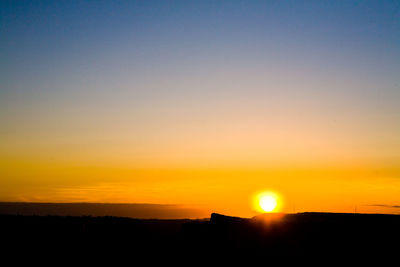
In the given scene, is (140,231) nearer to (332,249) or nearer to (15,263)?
(15,263)

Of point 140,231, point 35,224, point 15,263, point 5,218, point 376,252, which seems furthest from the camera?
point 5,218

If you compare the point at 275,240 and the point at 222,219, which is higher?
the point at 222,219

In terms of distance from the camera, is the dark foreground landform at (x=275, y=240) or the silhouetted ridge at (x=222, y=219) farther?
the silhouetted ridge at (x=222, y=219)

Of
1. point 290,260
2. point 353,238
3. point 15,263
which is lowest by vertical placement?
point 15,263

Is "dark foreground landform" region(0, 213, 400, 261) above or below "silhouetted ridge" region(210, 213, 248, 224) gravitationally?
below

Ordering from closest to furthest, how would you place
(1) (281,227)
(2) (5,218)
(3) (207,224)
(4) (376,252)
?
(4) (376,252), (1) (281,227), (3) (207,224), (2) (5,218)

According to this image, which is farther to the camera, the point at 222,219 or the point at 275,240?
the point at 222,219

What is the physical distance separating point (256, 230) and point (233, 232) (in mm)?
939

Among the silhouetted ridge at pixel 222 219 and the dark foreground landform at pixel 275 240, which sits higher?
the silhouetted ridge at pixel 222 219

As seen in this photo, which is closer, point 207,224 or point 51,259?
point 207,224

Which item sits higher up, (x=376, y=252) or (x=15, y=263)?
(x=376, y=252)

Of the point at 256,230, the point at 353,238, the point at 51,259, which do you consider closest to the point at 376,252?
the point at 353,238

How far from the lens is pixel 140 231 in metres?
28.3

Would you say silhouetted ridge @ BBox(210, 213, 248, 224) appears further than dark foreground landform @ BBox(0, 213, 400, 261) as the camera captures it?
Yes
